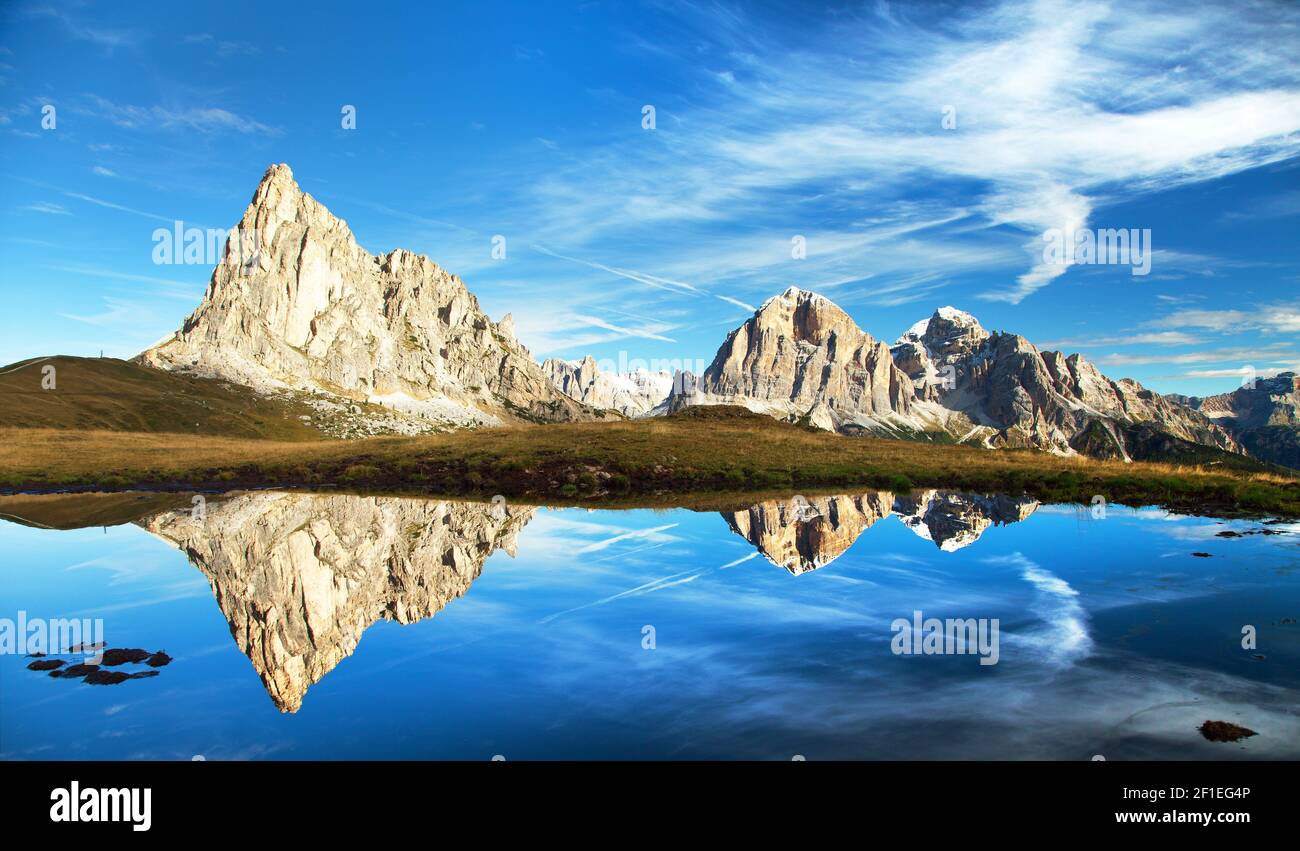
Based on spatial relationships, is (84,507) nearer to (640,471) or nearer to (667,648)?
(640,471)

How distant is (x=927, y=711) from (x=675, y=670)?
428 cm

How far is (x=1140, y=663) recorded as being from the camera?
12.8 m

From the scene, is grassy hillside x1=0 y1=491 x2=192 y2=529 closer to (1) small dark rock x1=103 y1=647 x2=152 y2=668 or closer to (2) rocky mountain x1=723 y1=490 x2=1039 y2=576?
Answer: (1) small dark rock x1=103 y1=647 x2=152 y2=668

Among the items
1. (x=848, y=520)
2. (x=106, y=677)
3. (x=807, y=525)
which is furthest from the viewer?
(x=848, y=520)

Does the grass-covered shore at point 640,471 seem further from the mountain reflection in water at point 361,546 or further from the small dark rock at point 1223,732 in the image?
the small dark rock at point 1223,732

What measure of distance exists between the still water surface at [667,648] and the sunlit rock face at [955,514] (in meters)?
0.61

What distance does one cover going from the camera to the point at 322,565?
2008 cm

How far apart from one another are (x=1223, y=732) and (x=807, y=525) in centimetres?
1890

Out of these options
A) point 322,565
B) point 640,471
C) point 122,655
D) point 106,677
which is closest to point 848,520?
point 640,471

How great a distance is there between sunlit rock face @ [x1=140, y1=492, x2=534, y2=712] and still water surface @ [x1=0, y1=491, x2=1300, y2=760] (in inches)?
5.0

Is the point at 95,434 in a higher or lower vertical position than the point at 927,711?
higher

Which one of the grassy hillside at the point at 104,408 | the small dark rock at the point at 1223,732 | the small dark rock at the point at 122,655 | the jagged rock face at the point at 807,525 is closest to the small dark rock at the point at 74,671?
the small dark rock at the point at 122,655
